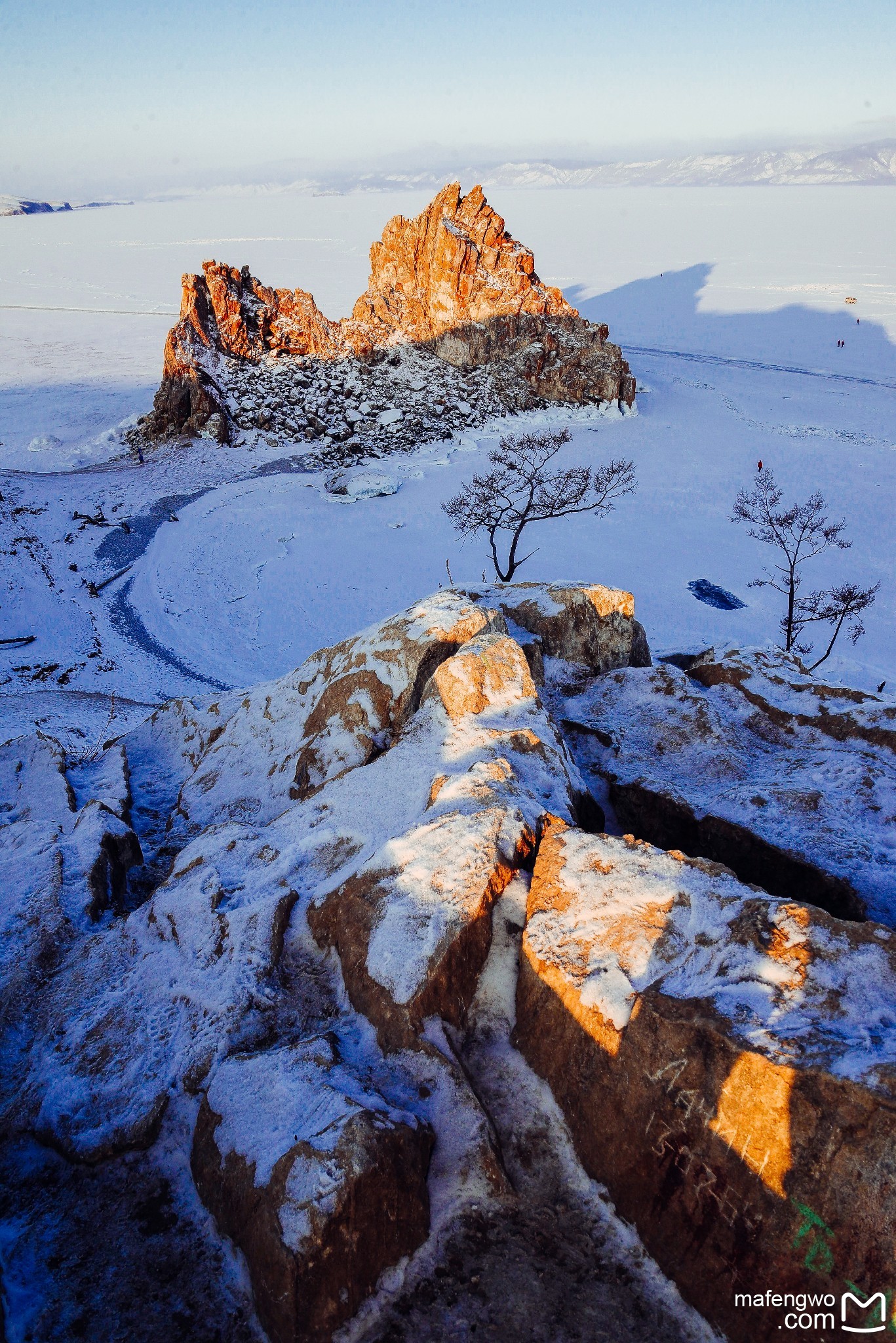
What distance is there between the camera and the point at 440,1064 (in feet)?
25.8

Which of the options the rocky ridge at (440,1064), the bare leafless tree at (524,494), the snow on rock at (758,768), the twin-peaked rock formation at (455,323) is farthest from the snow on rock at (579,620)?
the twin-peaked rock formation at (455,323)

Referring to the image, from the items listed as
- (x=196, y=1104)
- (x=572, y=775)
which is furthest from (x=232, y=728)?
(x=196, y=1104)

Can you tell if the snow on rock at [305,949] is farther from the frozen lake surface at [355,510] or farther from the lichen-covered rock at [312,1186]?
the frozen lake surface at [355,510]

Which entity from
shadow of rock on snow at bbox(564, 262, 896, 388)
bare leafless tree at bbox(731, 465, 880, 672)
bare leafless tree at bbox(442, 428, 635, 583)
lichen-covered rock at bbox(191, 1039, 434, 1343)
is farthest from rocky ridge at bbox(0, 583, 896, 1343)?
shadow of rock on snow at bbox(564, 262, 896, 388)

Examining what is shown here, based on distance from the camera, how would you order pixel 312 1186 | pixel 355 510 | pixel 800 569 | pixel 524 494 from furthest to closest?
pixel 524 494 < pixel 355 510 < pixel 800 569 < pixel 312 1186

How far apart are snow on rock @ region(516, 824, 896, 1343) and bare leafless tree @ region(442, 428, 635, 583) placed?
19.3m

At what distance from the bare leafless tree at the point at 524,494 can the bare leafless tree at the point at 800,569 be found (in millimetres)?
6012

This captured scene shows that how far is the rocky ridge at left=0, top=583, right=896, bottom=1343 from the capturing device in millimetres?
6457

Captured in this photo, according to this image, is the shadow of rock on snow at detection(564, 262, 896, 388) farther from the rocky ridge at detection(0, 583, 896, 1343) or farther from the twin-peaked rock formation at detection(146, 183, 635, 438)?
the rocky ridge at detection(0, 583, 896, 1343)

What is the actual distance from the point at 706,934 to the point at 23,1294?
7364mm

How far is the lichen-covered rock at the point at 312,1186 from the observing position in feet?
21.1

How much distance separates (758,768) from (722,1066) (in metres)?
6.99

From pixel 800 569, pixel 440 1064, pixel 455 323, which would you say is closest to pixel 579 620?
pixel 440 1064

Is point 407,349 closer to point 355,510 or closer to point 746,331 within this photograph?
point 355,510
